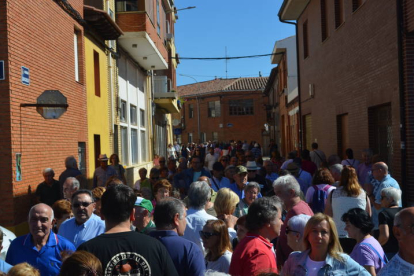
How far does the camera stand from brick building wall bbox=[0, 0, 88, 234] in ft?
28.8

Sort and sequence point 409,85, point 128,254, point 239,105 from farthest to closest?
point 239,105 < point 409,85 < point 128,254

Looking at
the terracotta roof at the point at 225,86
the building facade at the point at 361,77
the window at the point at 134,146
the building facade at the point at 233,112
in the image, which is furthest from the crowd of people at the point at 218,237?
the terracotta roof at the point at 225,86

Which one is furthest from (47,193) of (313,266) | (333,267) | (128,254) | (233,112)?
(233,112)

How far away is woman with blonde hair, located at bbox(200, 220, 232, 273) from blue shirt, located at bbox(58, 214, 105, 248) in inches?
55.7

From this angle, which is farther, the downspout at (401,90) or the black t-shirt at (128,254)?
the downspout at (401,90)

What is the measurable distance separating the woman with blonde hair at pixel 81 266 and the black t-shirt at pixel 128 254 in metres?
0.35

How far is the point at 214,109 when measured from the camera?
60250 mm

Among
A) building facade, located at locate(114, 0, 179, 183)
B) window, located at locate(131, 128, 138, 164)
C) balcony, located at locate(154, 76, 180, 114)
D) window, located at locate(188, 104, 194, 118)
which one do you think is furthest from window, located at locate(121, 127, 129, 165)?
window, located at locate(188, 104, 194, 118)

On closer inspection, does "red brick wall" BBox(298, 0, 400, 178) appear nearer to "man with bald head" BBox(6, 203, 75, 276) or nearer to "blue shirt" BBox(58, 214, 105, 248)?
"blue shirt" BBox(58, 214, 105, 248)

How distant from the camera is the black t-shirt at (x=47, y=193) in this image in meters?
9.35

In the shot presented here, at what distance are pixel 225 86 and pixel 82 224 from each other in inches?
2211

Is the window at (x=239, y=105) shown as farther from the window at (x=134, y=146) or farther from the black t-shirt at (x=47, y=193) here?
the black t-shirt at (x=47, y=193)

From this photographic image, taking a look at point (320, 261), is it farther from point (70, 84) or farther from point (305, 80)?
point (305, 80)

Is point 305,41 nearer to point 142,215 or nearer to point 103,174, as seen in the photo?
point 103,174
